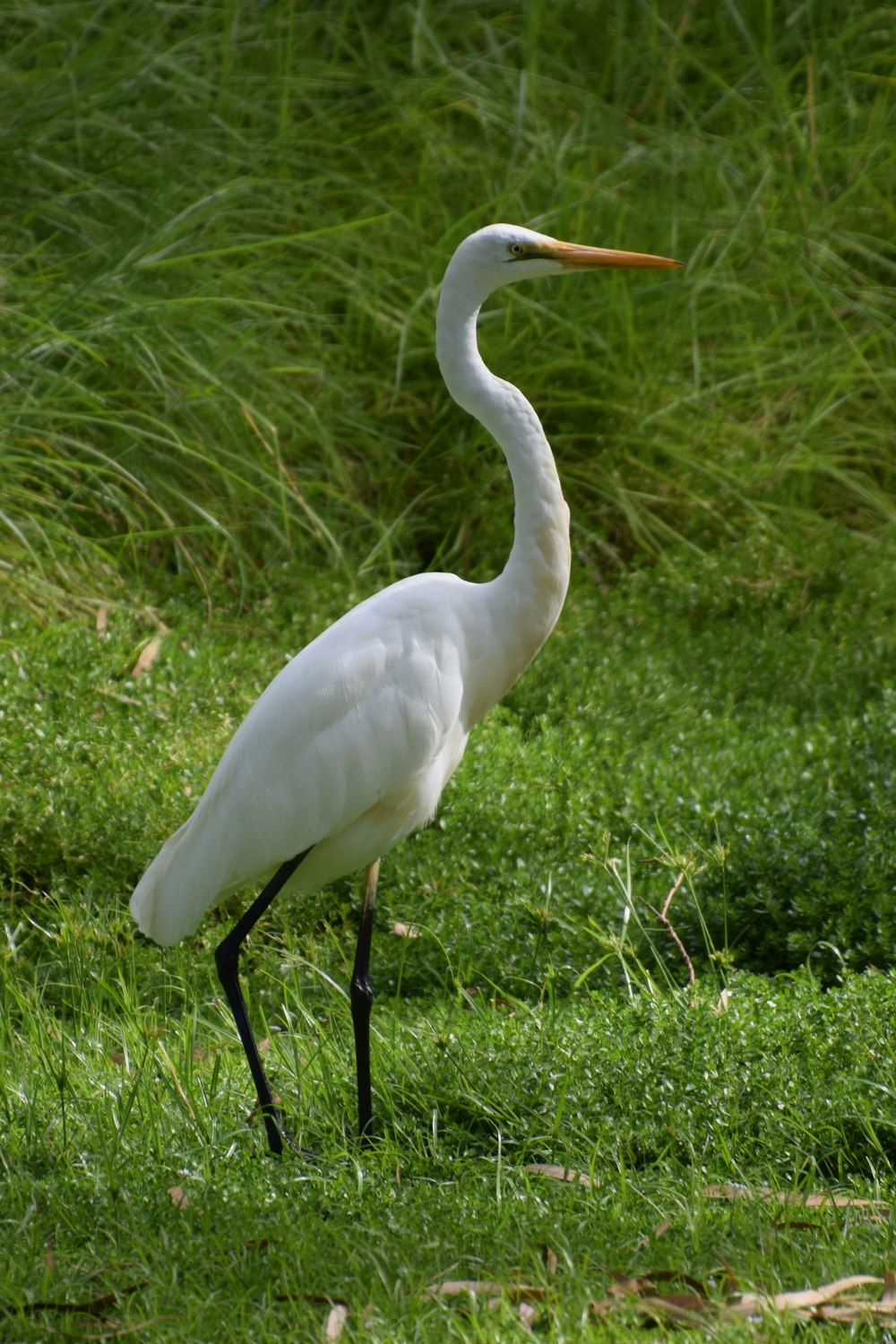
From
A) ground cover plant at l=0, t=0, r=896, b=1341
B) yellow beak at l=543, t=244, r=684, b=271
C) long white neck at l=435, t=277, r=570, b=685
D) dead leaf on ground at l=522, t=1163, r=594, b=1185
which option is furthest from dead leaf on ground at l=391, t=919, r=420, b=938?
yellow beak at l=543, t=244, r=684, b=271

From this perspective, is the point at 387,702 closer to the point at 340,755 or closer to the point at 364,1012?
the point at 340,755

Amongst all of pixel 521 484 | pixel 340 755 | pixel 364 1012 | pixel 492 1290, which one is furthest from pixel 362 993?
pixel 521 484

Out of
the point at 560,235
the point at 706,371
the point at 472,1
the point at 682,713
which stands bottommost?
the point at 682,713

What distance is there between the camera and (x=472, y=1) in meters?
7.99

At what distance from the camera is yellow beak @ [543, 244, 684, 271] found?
3.20 meters

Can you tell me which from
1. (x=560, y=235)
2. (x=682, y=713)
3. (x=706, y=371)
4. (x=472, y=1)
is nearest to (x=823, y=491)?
(x=706, y=371)

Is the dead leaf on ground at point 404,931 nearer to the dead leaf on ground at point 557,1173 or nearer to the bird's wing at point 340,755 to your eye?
the bird's wing at point 340,755

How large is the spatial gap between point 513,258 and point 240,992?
5.41ft

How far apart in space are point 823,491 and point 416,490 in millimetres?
1803

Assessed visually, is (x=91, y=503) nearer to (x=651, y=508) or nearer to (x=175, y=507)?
(x=175, y=507)

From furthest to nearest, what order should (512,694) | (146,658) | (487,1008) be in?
(512,694) → (146,658) → (487,1008)

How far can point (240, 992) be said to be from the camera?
311cm

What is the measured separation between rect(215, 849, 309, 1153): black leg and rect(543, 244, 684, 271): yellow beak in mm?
1377

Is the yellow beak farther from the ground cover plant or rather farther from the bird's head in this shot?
the ground cover plant
